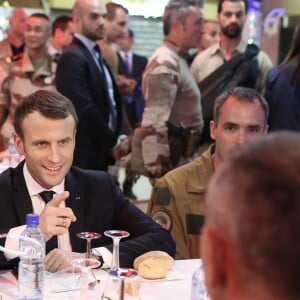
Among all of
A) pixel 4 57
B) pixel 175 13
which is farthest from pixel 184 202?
pixel 4 57

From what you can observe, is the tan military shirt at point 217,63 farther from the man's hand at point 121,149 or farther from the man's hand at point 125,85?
the man's hand at point 125,85

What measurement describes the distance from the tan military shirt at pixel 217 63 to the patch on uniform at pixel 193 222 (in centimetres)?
234

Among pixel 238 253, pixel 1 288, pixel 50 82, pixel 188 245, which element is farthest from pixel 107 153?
pixel 238 253

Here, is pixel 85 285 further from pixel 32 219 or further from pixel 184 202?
pixel 184 202

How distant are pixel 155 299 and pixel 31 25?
14.5 ft

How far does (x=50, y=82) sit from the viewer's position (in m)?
5.37

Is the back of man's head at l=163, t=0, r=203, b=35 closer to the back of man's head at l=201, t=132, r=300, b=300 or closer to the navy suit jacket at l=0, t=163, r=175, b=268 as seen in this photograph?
the navy suit jacket at l=0, t=163, r=175, b=268

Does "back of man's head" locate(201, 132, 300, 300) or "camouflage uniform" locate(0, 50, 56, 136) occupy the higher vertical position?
"back of man's head" locate(201, 132, 300, 300)

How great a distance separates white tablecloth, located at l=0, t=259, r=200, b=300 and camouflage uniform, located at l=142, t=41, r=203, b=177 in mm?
2196

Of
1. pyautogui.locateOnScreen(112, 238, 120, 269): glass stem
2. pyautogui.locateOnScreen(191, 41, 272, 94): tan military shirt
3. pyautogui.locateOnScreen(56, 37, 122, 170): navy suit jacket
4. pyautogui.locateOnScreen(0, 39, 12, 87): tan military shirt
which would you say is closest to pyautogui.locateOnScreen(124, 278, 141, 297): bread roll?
pyautogui.locateOnScreen(112, 238, 120, 269): glass stem

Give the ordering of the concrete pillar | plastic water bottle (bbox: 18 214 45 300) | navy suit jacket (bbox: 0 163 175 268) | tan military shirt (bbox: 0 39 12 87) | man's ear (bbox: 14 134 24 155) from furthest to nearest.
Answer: the concrete pillar → tan military shirt (bbox: 0 39 12 87) → man's ear (bbox: 14 134 24 155) → navy suit jacket (bbox: 0 163 175 268) → plastic water bottle (bbox: 18 214 45 300)

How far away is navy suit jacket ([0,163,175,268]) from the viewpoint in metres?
2.27

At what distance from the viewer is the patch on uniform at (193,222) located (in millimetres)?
2745

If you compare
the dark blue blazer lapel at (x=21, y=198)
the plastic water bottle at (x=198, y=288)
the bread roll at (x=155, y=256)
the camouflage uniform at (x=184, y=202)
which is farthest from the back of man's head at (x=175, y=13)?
the plastic water bottle at (x=198, y=288)
